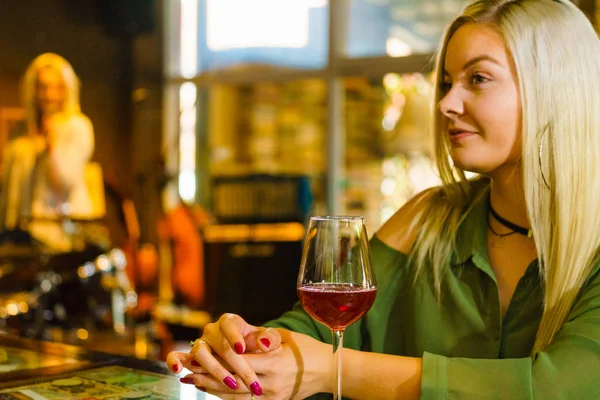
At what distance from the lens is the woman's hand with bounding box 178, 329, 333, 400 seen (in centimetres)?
123

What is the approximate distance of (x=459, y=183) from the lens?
1767 mm

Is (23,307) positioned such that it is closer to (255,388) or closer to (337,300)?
(255,388)

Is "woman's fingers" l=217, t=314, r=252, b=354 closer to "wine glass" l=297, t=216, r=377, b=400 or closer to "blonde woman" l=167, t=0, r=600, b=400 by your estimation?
"blonde woman" l=167, t=0, r=600, b=400

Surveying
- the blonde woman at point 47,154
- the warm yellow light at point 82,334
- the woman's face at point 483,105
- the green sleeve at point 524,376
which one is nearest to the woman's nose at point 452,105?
the woman's face at point 483,105

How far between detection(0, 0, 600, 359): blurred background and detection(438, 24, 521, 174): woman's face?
3.50 metres

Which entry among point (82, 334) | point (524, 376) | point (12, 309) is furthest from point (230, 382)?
point (82, 334)

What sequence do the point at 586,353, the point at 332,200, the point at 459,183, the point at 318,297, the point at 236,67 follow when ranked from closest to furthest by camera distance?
1. the point at 318,297
2. the point at 586,353
3. the point at 459,183
4. the point at 332,200
5. the point at 236,67

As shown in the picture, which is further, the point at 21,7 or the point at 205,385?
the point at 21,7

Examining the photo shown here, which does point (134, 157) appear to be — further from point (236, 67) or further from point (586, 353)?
point (586, 353)

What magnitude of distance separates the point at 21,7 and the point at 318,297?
16.4 feet

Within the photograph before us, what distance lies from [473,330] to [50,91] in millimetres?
4620

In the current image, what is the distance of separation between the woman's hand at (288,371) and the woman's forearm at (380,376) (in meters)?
0.03

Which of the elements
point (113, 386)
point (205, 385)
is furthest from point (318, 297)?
point (113, 386)

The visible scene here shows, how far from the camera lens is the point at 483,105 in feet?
4.93
